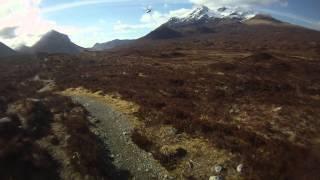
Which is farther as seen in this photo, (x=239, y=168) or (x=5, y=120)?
(x=5, y=120)

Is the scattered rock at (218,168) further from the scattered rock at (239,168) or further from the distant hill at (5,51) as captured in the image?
the distant hill at (5,51)

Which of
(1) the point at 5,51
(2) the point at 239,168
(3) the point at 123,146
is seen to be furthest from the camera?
(1) the point at 5,51

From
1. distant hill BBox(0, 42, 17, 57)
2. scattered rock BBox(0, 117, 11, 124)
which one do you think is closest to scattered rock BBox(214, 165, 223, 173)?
scattered rock BBox(0, 117, 11, 124)

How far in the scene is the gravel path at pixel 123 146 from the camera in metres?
19.2

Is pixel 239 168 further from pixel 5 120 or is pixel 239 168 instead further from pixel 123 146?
pixel 5 120

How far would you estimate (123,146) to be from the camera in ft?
73.1

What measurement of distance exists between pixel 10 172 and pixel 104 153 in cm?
485

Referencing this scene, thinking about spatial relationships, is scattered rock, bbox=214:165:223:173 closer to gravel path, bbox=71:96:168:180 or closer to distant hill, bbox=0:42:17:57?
gravel path, bbox=71:96:168:180

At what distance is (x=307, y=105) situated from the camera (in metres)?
31.8

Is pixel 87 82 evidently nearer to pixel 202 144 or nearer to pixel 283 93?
pixel 283 93

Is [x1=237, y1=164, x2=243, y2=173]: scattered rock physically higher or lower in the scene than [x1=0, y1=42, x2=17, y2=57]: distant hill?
higher

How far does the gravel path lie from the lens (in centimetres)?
1920

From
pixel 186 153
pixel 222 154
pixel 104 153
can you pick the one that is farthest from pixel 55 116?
pixel 222 154

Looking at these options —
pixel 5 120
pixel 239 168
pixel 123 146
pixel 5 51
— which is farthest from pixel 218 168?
pixel 5 51
